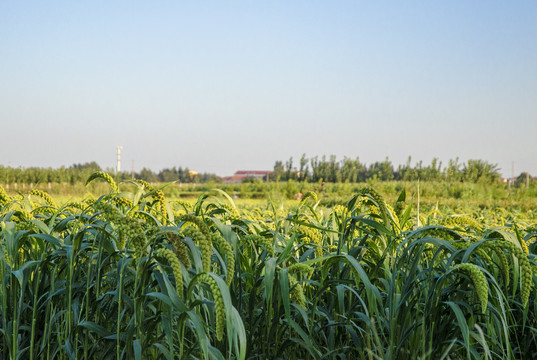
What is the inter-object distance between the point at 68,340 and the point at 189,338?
463 millimetres

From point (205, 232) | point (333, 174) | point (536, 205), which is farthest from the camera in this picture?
point (333, 174)

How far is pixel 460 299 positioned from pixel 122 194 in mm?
1341

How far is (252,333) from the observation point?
1.73 m

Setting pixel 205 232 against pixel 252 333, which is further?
pixel 252 333

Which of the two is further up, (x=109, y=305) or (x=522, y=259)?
(x=522, y=259)

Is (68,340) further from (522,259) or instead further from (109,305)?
(522,259)

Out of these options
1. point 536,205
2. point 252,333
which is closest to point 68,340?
point 252,333

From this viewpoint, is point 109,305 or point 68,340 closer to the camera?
point 68,340

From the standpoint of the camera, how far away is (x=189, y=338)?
188 cm

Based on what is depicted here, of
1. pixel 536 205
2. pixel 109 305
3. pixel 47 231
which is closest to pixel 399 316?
pixel 109 305

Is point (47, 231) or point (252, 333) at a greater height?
point (47, 231)

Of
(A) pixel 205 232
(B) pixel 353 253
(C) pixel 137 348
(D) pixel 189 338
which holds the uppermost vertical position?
(A) pixel 205 232

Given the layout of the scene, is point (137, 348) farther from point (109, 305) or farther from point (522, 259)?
point (522, 259)

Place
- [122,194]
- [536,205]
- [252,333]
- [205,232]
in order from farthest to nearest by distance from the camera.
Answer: [536,205], [122,194], [252,333], [205,232]
